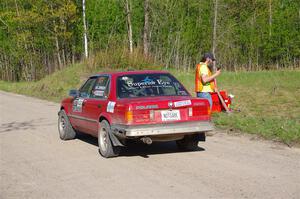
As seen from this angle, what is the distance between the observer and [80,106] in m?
9.73

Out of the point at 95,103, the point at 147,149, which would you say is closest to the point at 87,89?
the point at 95,103

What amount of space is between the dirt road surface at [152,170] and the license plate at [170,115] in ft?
2.30

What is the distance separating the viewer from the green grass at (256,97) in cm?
1011

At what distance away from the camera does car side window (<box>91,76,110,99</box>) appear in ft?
28.8

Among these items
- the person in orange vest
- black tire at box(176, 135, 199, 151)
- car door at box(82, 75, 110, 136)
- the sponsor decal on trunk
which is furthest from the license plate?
the person in orange vest

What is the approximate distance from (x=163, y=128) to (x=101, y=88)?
1.82 metres

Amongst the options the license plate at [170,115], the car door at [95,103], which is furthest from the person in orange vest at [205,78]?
the license plate at [170,115]

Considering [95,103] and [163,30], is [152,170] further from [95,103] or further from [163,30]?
[163,30]

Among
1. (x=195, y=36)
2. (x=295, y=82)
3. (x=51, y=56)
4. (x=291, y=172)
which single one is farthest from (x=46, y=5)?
(x=291, y=172)

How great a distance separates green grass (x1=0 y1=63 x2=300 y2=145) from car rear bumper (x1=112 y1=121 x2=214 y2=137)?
2.06 metres

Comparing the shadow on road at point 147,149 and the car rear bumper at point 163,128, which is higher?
the car rear bumper at point 163,128

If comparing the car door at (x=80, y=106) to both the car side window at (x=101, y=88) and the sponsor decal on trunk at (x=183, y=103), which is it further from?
the sponsor decal on trunk at (x=183, y=103)

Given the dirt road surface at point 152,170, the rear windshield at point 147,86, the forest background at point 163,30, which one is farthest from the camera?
the forest background at point 163,30

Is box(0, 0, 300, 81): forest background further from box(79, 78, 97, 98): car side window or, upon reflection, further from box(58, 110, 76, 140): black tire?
box(79, 78, 97, 98): car side window
